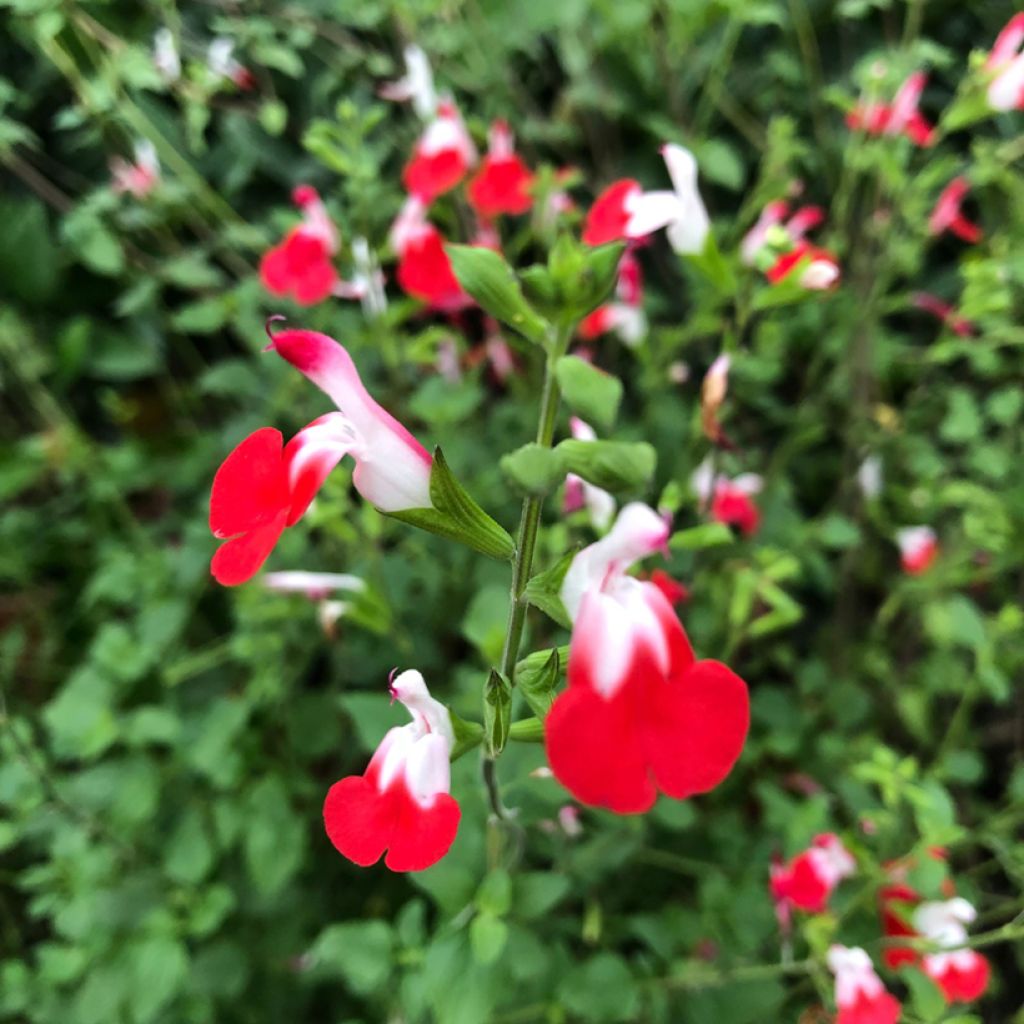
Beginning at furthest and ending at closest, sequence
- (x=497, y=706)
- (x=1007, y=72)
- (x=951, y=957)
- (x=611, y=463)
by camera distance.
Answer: (x=1007, y=72)
(x=951, y=957)
(x=497, y=706)
(x=611, y=463)

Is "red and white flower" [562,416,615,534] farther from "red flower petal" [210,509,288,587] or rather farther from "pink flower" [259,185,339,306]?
"pink flower" [259,185,339,306]

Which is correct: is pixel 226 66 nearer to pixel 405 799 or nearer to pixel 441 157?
pixel 441 157

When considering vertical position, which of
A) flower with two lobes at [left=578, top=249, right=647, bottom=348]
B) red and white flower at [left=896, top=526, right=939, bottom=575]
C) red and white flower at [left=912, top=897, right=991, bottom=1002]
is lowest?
red and white flower at [left=896, top=526, right=939, bottom=575]

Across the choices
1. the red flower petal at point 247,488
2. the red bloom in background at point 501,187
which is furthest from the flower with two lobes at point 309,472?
the red bloom in background at point 501,187

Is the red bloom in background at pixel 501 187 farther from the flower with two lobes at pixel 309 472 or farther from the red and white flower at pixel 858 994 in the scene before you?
the red and white flower at pixel 858 994

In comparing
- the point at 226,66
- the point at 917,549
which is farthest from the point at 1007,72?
the point at 226,66


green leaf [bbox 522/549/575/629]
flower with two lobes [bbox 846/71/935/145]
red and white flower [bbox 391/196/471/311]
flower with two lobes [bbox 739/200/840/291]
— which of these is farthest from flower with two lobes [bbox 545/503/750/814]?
flower with two lobes [bbox 846/71/935/145]
